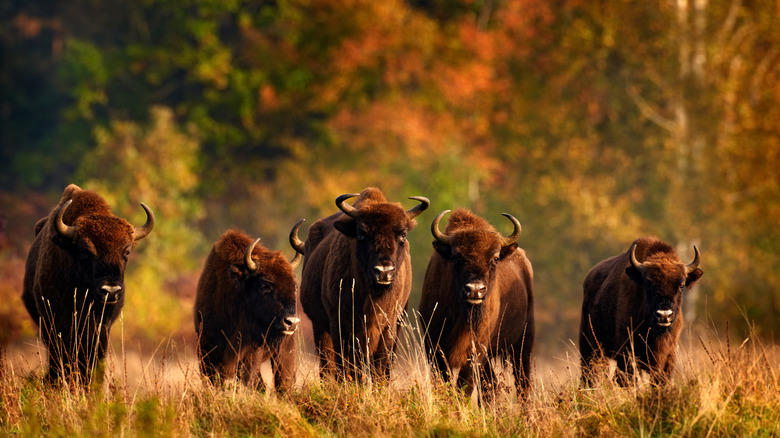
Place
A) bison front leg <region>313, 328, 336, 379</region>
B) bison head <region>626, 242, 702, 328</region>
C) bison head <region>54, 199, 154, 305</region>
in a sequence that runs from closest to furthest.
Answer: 1. bison head <region>54, 199, 154, 305</region>
2. bison head <region>626, 242, 702, 328</region>
3. bison front leg <region>313, 328, 336, 379</region>

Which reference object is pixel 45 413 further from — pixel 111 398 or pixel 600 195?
pixel 600 195

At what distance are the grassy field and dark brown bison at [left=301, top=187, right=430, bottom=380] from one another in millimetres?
1136

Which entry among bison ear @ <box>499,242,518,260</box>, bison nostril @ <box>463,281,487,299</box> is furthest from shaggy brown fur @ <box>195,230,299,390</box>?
bison ear @ <box>499,242,518,260</box>

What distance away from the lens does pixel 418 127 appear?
33.5 m

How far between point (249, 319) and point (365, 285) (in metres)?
1.35

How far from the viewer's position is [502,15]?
36.8 metres

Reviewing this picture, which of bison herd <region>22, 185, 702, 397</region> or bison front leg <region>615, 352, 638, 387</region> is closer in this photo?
bison herd <region>22, 185, 702, 397</region>

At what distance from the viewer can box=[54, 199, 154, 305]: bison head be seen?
10875 millimetres

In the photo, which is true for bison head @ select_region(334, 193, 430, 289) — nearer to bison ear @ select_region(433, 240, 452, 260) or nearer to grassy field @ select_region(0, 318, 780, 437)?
bison ear @ select_region(433, 240, 452, 260)

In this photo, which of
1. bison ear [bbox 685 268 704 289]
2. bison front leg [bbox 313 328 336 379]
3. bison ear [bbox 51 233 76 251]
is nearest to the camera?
bison ear [bbox 51 233 76 251]

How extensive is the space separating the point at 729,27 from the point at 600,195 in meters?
5.85

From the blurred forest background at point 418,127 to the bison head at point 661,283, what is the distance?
15.5m

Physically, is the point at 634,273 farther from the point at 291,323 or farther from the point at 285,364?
the point at 285,364

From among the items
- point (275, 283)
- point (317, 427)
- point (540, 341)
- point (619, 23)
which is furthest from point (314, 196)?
point (317, 427)
